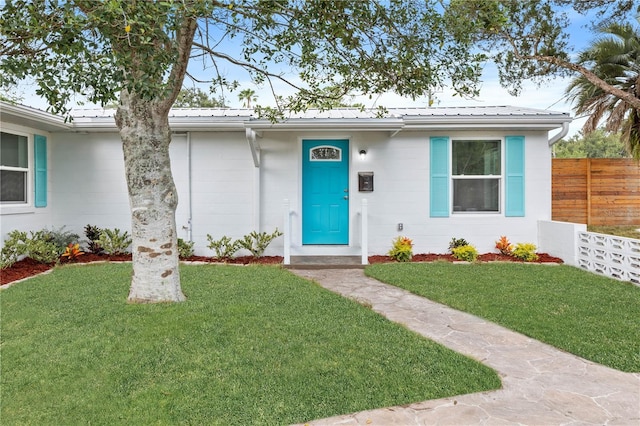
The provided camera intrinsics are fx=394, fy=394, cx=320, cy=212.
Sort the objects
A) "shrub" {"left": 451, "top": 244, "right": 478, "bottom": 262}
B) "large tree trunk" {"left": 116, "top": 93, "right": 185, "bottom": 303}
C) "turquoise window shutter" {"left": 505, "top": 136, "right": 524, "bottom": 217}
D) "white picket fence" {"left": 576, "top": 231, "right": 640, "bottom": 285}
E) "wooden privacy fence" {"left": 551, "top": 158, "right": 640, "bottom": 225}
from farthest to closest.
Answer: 1. "wooden privacy fence" {"left": 551, "top": 158, "right": 640, "bottom": 225}
2. "turquoise window shutter" {"left": 505, "top": 136, "right": 524, "bottom": 217}
3. "shrub" {"left": 451, "top": 244, "right": 478, "bottom": 262}
4. "white picket fence" {"left": 576, "top": 231, "right": 640, "bottom": 285}
5. "large tree trunk" {"left": 116, "top": 93, "right": 185, "bottom": 303}

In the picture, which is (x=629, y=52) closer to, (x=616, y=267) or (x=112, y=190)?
(x=616, y=267)

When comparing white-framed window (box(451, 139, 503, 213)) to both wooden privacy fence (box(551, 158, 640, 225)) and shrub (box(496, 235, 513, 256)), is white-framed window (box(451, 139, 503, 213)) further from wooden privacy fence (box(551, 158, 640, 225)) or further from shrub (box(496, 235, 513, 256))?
wooden privacy fence (box(551, 158, 640, 225))

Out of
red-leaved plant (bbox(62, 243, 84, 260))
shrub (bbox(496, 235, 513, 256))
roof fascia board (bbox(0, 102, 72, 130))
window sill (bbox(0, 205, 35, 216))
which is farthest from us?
shrub (bbox(496, 235, 513, 256))

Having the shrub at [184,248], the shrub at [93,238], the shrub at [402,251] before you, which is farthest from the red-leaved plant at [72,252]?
the shrub at [402,251]

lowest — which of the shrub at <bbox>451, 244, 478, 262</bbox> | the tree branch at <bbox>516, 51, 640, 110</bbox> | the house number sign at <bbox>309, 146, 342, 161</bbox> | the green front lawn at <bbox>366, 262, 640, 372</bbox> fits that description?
the green front lawn at <bbox>366, 262, 640, 372</bbox>

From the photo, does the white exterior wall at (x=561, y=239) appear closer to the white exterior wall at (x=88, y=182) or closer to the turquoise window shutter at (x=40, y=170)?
the white exterior wall at (x=88, y=182)

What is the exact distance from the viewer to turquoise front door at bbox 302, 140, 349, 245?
7.53 m

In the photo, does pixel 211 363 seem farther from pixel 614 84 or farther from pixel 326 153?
pixel 614 84

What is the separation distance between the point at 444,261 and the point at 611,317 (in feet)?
10.0

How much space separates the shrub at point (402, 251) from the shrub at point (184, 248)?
368 cm

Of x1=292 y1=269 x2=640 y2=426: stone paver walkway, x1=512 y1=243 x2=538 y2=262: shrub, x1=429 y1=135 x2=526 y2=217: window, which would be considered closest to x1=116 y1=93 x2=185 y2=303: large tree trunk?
x1=292 y1=269 x2=640 y2=426: stone paver walkway

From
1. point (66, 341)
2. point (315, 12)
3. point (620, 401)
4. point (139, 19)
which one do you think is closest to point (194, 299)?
point (66, 341)

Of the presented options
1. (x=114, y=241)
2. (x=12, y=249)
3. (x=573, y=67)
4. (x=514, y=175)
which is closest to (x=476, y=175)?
(x=514, y=175)

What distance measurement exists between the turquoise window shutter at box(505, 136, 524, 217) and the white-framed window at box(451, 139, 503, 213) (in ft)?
0.45
